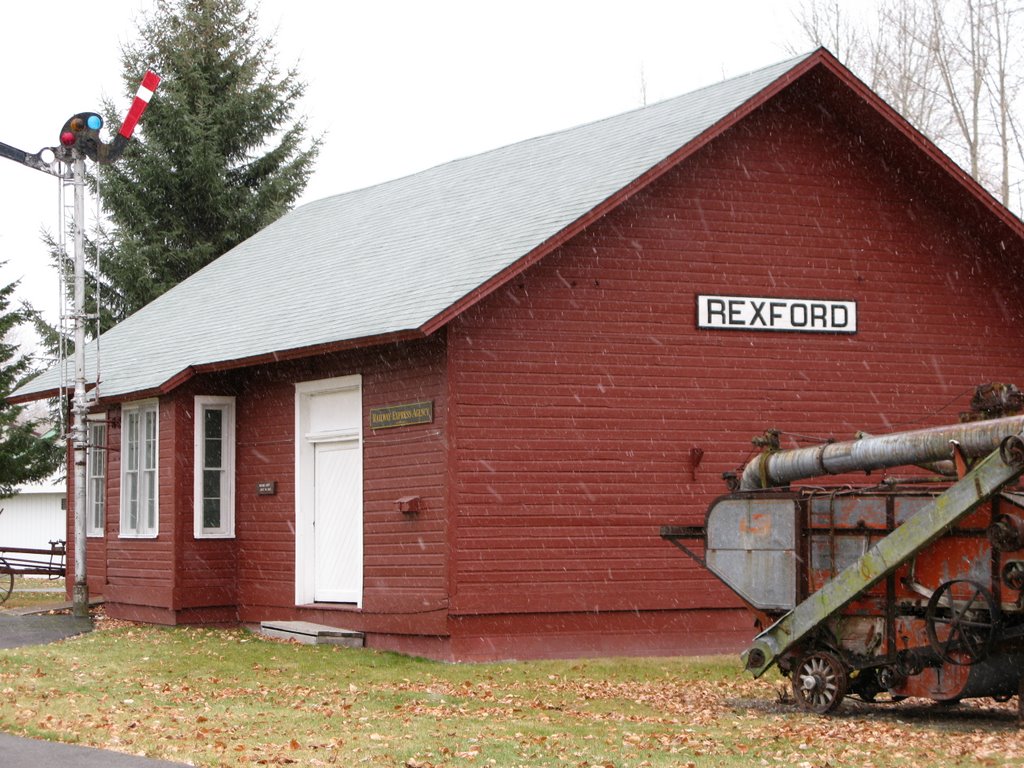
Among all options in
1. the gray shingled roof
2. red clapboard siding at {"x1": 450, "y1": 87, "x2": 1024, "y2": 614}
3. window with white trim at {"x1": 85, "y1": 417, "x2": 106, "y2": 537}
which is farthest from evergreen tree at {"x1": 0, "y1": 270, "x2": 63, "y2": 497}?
red clapboard siding at {"x1": 450, "y1": 87, "x2": 1024, "y2": 614}

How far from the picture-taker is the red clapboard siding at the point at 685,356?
1812cm

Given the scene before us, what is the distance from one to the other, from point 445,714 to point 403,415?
5.70 metres

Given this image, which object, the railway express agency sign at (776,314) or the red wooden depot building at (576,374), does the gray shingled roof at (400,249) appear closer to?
the red wooden depot building at (576,374)

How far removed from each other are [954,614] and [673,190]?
8.11 m

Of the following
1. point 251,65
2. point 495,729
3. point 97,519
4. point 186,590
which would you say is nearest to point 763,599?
point 495,729

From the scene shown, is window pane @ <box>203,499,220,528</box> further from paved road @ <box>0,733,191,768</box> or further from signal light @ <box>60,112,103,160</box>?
paved road @ <box>0,733,191,768</box>

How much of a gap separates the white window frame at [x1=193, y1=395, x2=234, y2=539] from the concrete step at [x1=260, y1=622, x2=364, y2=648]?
238 cm

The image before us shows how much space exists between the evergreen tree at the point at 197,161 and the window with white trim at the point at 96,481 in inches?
551

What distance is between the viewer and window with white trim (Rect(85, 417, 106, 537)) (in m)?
24.5

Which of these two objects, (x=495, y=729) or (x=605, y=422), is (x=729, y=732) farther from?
(x=605, y=422)

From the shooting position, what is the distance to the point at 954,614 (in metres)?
12.5

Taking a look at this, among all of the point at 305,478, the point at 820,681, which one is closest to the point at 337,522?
the point at 305,478

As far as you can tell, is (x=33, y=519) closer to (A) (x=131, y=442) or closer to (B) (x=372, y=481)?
(A) (x=131, y=442)

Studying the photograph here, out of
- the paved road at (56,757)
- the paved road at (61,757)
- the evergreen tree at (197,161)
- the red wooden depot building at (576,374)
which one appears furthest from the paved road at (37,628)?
the evergreen tree at (197,161)
